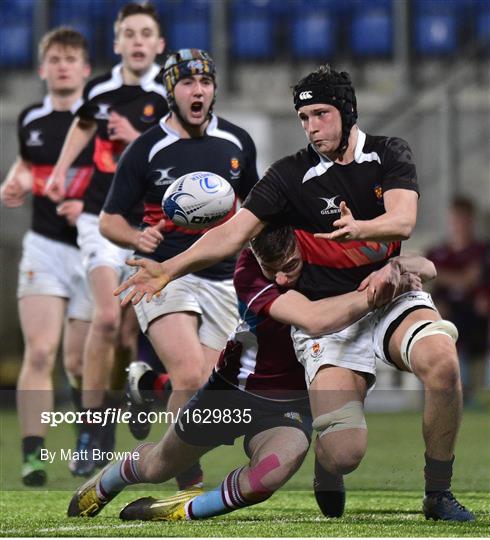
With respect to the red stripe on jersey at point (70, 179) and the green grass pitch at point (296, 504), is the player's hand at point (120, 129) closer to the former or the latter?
the red stripe on jersey at point (70, 179)

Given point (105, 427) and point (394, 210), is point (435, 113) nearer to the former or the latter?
point (105, 427)

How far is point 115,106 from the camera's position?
7133 mm

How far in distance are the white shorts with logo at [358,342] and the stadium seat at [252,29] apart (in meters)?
11.1

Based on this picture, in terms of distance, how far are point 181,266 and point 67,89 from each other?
10.8 feet

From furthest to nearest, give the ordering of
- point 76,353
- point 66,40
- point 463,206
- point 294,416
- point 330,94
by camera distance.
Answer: point 463,206, point 76,353, point 66,40, point 294,416, point 330,94

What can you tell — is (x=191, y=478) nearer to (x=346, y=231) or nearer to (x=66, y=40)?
(x=346, y=231)

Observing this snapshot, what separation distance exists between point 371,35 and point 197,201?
1123cm

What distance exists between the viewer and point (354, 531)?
4727 mm

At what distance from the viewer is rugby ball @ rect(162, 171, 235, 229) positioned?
513 centimetres

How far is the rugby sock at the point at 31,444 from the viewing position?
693 cm

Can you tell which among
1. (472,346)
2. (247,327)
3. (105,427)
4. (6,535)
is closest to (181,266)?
(247,327)

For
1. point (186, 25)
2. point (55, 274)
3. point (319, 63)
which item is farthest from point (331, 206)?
point (186, 25)

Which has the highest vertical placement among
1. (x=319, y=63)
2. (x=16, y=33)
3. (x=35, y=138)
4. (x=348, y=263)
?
(x=16, y=33)

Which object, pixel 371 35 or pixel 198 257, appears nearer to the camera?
pixel 198 257
